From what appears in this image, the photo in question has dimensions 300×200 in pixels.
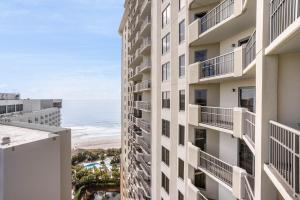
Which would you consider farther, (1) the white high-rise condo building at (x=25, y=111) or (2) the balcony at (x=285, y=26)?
(1) the white high-rise condo building at (x=25, y=111)

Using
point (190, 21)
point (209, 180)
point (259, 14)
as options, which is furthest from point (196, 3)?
point (209, 180)

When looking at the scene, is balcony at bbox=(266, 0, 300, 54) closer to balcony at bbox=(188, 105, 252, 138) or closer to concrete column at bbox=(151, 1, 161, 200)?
balcony at bbox=(188, 105, 252, 138)

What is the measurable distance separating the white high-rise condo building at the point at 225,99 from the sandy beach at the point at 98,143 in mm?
72148

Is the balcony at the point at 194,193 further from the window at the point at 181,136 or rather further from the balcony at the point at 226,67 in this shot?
the balcony at the point at 226,67

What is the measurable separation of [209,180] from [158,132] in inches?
241

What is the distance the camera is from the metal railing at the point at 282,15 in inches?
168

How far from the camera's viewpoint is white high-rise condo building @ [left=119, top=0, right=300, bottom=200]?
5.49 meters

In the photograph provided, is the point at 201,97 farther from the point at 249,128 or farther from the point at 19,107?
the point at 19,107

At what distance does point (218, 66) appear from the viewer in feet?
A: 38.0

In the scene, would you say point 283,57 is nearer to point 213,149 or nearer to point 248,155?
point 248,155

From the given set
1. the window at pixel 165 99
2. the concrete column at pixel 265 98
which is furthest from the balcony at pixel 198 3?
the concrete column at pixel 265 98

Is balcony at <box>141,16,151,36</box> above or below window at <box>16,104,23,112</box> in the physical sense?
above

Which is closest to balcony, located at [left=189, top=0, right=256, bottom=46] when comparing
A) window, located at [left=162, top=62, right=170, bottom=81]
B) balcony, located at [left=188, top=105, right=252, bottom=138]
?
balcony, located at [left=188, top=105, right=252, bottom=138]

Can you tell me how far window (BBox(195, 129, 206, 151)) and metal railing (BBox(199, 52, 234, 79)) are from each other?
305 centimetres
